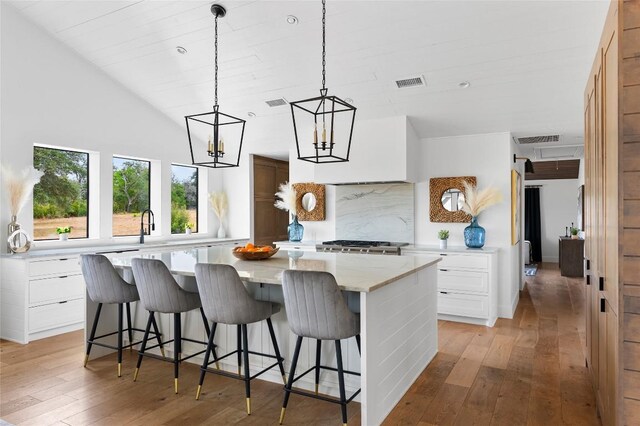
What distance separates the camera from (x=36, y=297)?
4293mm

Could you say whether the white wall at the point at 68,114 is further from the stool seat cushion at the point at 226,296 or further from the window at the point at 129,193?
the stool seat cushion at the point at 226,296

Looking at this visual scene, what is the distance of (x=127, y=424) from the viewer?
8.42ft

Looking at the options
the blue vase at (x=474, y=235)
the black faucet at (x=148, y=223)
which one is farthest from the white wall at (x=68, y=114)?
the blue vase at (x=474, y=235)

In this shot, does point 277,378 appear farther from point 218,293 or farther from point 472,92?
point 472,92

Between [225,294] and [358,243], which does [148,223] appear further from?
[225,294]

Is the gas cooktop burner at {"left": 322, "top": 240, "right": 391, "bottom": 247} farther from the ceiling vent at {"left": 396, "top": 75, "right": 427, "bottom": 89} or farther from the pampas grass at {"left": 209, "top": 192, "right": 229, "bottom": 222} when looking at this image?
the pampas grass at {"left": 209, "top": 192, "right": 229, "bottom": 222}

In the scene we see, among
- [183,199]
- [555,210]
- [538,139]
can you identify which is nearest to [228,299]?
[183,199]

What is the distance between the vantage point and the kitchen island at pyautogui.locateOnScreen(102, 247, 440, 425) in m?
2.47

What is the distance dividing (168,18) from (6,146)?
225 centimetres

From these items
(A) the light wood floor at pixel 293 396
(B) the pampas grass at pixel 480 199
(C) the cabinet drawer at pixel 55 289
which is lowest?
(A) the light wood floor at pixel 293 396

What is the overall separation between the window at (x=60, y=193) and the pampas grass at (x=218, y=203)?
197 cm

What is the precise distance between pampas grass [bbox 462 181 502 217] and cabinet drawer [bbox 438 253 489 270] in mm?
625

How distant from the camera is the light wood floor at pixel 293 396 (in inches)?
104

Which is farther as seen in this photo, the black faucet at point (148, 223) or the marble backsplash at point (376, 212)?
the black faucet at point (148, 223)
